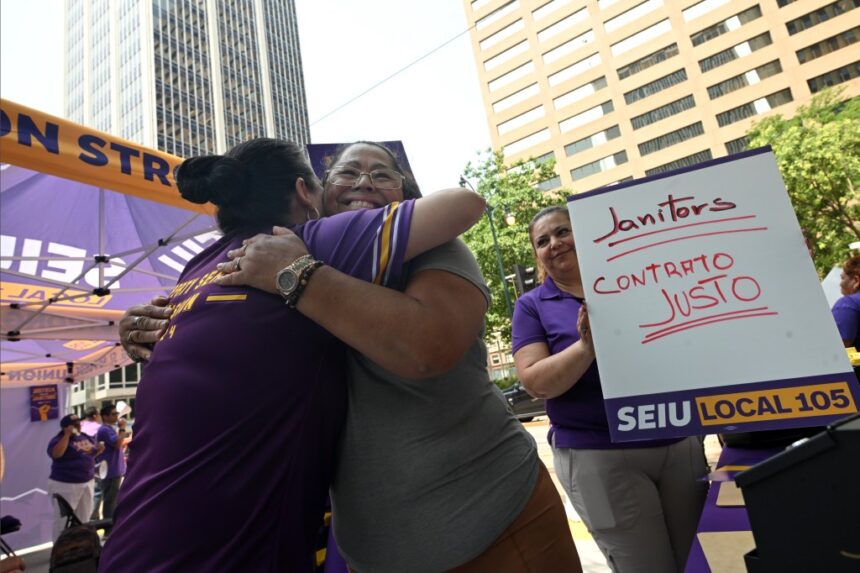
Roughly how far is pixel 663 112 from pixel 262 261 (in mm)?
42173

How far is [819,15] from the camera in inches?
1233

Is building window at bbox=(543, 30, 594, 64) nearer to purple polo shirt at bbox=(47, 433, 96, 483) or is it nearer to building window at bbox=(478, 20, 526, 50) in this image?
building window at bbox=(478, 20, 526, 50)

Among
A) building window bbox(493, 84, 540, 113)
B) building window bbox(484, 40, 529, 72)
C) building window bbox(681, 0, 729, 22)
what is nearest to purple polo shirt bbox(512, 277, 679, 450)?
building window bbox(681, 0, 729, 22)

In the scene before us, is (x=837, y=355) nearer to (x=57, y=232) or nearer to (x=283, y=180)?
(x=283, y=180)

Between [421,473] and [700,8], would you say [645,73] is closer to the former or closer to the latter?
[700,8]

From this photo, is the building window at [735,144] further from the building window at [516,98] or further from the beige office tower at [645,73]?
the building window at [516,98]

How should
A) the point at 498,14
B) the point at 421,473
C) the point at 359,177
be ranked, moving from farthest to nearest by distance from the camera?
the point at 498,14 < the point at 359,177 < the point at 421,473

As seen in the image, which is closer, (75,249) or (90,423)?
(75,249)

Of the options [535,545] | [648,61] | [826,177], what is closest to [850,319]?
[535,545]

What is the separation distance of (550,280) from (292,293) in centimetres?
137

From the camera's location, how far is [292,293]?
35.5 inches

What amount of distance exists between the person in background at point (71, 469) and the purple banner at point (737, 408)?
25.3ft

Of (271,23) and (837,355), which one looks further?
(271,23)

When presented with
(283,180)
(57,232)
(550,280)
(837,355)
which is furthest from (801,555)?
(57,232)
